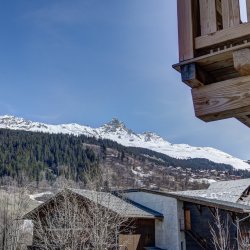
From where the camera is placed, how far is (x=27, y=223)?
31.0 metres

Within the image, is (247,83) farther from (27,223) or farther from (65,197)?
(27,223)

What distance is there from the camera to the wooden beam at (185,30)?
2.57 meters

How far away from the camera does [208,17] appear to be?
2.63 m

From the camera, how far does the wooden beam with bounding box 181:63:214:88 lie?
2.51 m

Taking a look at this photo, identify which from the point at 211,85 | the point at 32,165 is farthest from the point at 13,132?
the point at 211,85

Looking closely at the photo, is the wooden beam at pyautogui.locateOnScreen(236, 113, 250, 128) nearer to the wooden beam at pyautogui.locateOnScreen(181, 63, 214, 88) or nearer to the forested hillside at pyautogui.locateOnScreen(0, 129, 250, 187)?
the wooden beam at pyautogui.locateOnScreen(181, 63, 214, 88)

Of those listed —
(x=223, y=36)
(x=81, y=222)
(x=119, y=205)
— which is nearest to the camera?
(x=223, y=36)

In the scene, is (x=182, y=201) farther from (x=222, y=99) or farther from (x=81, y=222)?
(x=222, y=99)

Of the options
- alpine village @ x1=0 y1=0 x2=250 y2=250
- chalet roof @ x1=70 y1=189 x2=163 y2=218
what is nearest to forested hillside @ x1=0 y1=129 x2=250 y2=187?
alpine village @ x1=0 y1=0 x2=250 y2=250

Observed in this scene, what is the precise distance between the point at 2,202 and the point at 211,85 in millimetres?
34633

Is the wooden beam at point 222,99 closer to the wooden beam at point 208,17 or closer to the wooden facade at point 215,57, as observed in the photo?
the wooden facade at point 215,57

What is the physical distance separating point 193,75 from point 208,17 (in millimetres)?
426

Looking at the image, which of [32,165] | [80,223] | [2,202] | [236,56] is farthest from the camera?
[32,165]

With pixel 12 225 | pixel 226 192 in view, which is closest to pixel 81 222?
pixel 12 225
